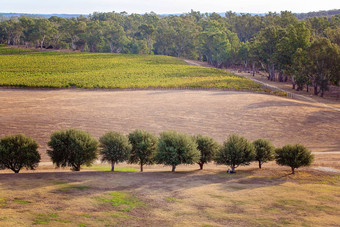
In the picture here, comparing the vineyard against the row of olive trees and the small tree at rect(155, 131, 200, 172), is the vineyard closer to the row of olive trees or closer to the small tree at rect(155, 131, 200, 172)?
the row of olive trees

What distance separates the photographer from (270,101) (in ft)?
215

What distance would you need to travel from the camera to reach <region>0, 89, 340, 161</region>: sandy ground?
48.0 metres

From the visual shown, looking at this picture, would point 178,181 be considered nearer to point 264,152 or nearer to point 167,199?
point 167,199

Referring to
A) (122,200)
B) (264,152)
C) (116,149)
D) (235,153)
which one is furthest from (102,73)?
(122,200)

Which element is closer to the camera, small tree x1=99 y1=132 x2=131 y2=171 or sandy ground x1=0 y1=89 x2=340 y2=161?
small tree x1=99 y1=132 x2=131 y2=171

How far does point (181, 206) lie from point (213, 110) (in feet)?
117

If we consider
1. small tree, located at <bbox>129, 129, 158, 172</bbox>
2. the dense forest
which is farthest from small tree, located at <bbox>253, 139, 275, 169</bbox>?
the dense forest

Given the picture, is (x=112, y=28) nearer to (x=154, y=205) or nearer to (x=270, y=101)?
(x=270, y=101)

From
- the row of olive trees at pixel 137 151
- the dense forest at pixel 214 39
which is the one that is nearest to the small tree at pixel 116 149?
the row of olive trees at pixel 137 151

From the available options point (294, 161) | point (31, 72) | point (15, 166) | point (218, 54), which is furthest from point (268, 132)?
point (218, 54)

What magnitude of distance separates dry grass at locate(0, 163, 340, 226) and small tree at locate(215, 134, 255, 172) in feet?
4.94

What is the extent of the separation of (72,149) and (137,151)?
20.1ft

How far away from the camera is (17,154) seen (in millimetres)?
31375

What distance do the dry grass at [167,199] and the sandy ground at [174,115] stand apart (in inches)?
533
